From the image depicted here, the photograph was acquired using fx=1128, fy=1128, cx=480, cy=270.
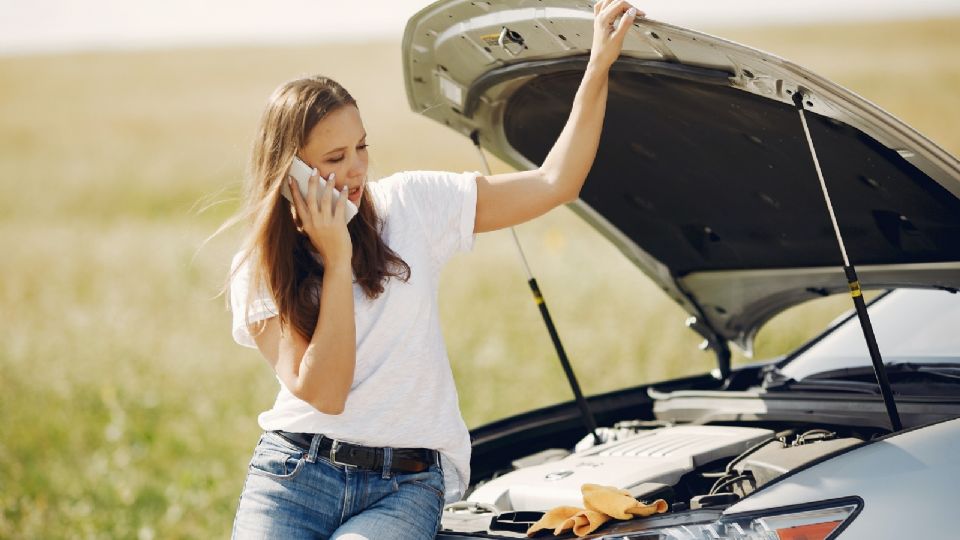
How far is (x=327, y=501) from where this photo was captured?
9.62 ft

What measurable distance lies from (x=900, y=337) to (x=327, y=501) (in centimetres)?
214

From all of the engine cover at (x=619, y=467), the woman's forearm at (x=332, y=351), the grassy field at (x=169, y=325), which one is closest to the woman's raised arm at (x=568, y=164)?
the woman's forearm at (x=332, y=351)

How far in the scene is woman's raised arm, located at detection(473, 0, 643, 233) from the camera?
2.98 m

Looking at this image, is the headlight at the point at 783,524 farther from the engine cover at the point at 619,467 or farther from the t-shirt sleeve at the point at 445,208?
the t-shirt sleeve at the point at 445,208

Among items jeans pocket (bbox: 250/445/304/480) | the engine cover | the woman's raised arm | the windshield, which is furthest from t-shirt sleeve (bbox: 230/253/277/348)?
the windshield

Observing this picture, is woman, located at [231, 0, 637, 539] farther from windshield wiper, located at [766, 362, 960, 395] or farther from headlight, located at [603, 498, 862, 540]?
windshield wiper, located at [766, 362, 960, 395]

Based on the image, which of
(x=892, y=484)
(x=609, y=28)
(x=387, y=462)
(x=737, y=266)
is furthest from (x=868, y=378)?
(x=387, y=462)

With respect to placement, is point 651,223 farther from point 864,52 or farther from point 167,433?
point 864,52

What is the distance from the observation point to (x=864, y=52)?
116 ft

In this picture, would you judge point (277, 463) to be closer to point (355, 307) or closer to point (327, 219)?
point (355, 307)

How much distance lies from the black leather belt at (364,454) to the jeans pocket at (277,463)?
1.6 inches

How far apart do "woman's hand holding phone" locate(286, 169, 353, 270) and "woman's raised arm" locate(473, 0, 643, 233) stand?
1.34ft

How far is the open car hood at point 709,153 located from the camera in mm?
3012

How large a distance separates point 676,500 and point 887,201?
1.12 meters
